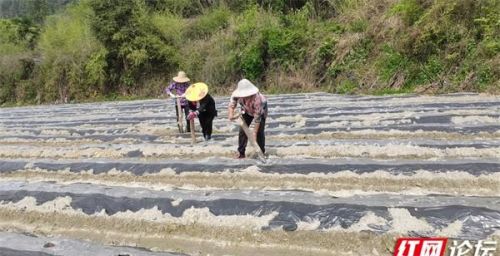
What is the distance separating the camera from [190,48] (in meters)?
16.4

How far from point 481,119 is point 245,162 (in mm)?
3520

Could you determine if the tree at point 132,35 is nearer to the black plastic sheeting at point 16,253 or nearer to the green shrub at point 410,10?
the green shrub at point 410,10

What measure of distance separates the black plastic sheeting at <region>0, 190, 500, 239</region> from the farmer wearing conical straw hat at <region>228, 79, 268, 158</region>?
1249mm

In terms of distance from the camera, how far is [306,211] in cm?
346

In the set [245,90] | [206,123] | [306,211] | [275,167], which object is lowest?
[206,123]

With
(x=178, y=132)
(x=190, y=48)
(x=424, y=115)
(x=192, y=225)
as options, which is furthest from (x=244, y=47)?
(x=192, y=225)

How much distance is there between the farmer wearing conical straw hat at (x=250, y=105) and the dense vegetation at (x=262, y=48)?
590 centimetres

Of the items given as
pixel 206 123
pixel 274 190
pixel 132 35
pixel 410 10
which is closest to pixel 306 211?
pixel 274 190

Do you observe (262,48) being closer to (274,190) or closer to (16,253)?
(274,190)

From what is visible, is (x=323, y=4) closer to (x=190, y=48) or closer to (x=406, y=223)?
(x=190, y=48)

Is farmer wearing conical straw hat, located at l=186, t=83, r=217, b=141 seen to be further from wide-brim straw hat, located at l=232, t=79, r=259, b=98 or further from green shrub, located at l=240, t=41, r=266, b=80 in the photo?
green shrub, located at l=240, t=41, r=266, b=80

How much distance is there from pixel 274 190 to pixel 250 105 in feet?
3.92
